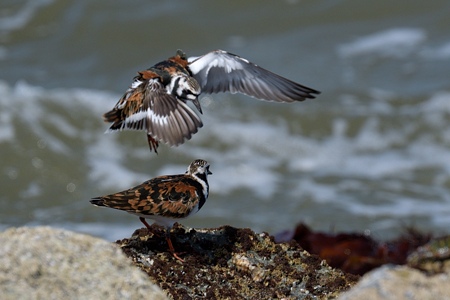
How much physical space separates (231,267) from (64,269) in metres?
1.49

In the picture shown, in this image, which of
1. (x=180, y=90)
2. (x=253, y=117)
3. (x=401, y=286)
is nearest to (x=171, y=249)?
(x=180, y=90)

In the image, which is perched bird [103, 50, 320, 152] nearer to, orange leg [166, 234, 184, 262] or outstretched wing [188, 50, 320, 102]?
outstretched wing [188, 50, 320, 102]

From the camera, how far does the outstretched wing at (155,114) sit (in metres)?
5.64

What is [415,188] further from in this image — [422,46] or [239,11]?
[239,11]

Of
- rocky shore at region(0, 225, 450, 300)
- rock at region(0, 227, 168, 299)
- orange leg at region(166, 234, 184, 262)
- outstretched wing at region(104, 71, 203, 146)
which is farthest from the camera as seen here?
outstretched wing at region(104, 71, 203, 146)

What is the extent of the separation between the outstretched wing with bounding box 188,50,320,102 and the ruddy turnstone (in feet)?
5.11

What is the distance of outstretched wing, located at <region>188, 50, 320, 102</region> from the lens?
6.55 metres

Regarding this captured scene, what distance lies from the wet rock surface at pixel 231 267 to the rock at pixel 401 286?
1369 millimetres

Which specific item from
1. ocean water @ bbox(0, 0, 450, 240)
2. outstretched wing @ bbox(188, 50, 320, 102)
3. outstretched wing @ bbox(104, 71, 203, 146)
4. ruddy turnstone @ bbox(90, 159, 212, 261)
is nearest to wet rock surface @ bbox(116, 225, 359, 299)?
ruddy turnstone @ bbox(90, 159, 212, 261)

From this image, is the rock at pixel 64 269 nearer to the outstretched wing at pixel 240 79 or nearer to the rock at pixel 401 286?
the rock at pixel 401 286

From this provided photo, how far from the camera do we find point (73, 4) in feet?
58.5

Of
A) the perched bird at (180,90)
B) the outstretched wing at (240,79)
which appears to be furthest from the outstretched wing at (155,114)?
the outstretched wing at (240,79)

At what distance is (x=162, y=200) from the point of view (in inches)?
197

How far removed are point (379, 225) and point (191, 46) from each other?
21.2 ft
